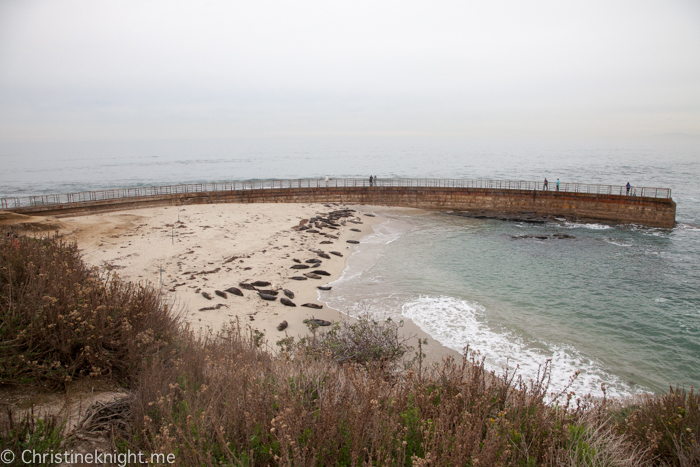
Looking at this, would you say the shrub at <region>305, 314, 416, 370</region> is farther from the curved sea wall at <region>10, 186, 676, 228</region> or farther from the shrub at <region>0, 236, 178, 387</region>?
the curved sea wall at <region>10, 186, 676, 228</region>

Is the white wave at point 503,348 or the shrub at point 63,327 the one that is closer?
the shrub at point 63,327

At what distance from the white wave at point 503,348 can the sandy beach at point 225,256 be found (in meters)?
1.08

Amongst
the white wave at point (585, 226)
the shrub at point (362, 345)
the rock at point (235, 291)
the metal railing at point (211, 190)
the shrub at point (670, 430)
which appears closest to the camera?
the shrub at point (670, 430)

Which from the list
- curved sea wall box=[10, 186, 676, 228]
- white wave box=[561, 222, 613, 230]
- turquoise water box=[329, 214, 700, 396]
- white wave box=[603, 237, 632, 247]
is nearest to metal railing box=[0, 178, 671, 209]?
curved sea wall box=[10, 186, 676, 228]

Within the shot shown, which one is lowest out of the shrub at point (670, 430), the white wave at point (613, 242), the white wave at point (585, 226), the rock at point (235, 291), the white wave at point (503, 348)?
the white wave at point (503, 348)

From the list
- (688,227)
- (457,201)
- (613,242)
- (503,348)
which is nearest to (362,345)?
(503,348)

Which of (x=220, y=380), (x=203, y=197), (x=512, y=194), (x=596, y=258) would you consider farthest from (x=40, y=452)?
(x=512, y=194)

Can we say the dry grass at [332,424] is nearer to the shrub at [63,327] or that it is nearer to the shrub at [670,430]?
the shrub at [670,430]

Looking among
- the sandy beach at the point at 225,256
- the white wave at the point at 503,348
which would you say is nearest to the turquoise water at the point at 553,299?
the white wave at the point at 503,348

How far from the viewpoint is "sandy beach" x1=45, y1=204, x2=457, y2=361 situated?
13510mm

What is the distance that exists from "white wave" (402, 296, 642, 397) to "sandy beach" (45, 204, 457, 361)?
108 cm

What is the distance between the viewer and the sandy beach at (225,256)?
44.3 feet

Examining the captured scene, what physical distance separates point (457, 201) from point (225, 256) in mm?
31036

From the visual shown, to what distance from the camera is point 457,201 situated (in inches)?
1727
